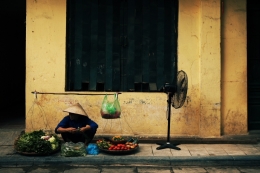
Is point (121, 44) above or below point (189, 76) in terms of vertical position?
above

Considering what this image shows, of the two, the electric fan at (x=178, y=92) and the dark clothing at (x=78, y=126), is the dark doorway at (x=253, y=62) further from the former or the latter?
the dark clothing at (x=78, y=126)

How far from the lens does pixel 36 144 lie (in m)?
7.38

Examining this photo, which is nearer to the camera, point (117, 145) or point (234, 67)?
point (117, 145)

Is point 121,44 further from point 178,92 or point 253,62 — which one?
point 253,62

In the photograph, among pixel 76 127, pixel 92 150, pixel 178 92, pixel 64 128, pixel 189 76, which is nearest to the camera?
pixel 92 150

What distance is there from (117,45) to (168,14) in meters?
1.61

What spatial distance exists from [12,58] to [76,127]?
993 centimetres

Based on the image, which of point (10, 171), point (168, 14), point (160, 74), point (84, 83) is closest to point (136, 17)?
point (168, 14)

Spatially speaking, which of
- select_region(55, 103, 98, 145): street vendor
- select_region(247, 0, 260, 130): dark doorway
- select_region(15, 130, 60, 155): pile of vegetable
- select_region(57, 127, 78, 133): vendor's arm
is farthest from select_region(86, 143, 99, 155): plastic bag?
select_region(247, 0, 260, 130): dark doorway

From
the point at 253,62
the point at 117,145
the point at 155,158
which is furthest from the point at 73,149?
the point at 253,62

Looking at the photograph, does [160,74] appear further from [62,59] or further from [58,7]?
[58,7]

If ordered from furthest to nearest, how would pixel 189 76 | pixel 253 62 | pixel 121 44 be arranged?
1. pixel 253 62
2. pixel 121 44
3. pixel 189 76

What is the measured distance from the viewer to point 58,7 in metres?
8.84

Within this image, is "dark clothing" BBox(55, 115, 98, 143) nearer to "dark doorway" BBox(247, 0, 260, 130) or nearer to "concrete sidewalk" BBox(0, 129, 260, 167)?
"concrete sidewalk" BBox(0, 129, 260, 167)
